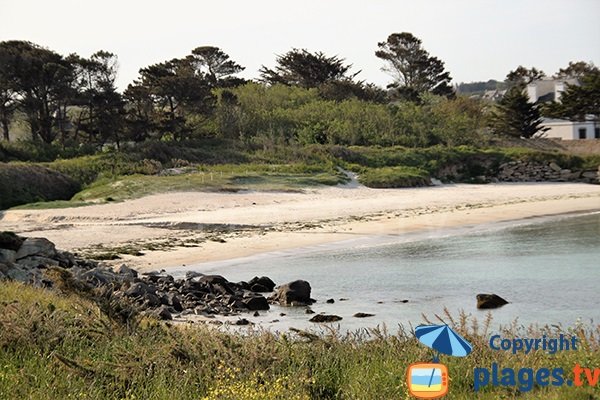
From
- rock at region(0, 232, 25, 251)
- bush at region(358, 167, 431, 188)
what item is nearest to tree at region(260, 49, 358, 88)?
bush at region(358, 167, 431, 188)

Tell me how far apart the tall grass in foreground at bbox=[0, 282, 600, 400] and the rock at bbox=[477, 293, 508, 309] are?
431 cm

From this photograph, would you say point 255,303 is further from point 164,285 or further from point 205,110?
point 205,110

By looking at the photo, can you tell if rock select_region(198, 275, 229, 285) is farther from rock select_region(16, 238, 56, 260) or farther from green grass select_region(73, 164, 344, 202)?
green grass select_region(73, 164, 344, 202)

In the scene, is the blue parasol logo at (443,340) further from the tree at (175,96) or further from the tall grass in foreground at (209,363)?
the tree at (175,96)

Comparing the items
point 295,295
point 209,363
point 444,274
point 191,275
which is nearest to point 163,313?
point 295,295

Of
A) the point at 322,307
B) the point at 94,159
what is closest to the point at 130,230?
the point at 322,307

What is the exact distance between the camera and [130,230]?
21891mm

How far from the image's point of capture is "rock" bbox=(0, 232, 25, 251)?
1495 cm

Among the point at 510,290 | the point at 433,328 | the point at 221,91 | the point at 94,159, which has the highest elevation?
the point at 221,91

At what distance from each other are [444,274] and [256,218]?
9484mm

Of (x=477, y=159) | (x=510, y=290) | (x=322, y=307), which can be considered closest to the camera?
(x=322, y=307)

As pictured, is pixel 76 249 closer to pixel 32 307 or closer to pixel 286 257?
pixel 286 257

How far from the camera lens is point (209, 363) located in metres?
6.91

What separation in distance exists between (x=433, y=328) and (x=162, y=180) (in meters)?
24.5
